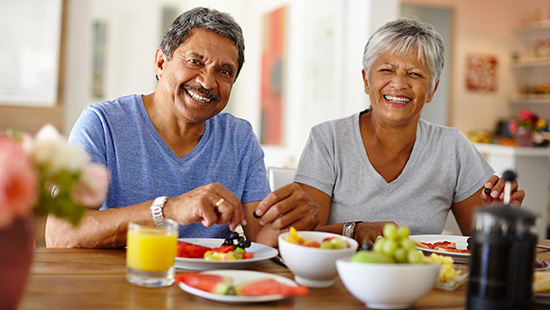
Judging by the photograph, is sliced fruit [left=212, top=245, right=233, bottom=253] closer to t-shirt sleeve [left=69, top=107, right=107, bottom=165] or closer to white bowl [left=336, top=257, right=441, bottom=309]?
white bowl [left=336, top=257, right=441, bottom=309]

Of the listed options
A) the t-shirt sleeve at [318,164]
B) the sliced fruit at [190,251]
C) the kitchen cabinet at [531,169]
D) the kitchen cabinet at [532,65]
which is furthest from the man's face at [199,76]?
the kitchen cabinet at [532,65]

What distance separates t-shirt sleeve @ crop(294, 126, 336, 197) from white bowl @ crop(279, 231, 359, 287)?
0.80 meters

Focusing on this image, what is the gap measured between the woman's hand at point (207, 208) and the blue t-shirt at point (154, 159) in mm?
404

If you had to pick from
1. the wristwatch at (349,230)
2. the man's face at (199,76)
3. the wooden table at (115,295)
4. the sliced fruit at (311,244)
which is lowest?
the wooden table at (115,295)

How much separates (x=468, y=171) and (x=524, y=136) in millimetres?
3414

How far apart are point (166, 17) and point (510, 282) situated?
7016 millimetres

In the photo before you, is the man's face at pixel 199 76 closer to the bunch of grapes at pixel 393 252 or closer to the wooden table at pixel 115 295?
the wooden table at pixel 115 295

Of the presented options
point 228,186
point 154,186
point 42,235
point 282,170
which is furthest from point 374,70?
point 42,235

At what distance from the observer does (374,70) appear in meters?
2.03

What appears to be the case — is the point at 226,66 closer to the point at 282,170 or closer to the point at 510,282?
the point at 282,170

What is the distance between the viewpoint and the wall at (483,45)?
24.7ft

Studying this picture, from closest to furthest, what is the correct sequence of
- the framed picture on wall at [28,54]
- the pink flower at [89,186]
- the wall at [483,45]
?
the pink flower at [89,186], the framed picture on wall at [28,54], the wall at [483,45]

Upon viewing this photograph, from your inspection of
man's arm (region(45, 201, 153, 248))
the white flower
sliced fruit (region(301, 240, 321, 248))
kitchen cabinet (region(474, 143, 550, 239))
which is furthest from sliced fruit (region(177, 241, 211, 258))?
kitchen cabinet (region(474, 143, 550, 239))

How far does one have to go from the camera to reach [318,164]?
1948mm
